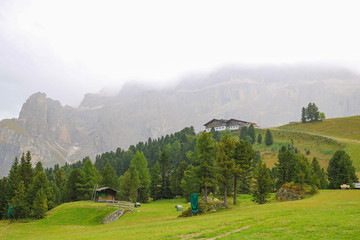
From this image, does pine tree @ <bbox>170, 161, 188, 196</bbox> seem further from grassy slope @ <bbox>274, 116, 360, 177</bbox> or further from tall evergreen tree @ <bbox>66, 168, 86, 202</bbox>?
grassy slope @ <bbox>274, 116, 360, 177</bbox>

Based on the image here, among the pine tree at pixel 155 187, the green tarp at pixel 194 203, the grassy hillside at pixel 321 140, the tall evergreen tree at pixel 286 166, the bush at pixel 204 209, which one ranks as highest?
the grassy hillside at pixel 321 140

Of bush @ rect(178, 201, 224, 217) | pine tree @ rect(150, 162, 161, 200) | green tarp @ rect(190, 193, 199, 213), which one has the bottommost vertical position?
pine tree @ rect(150, 162, 161, 200)

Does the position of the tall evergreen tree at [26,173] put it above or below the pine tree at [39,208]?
above

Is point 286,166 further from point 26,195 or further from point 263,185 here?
point 26,195

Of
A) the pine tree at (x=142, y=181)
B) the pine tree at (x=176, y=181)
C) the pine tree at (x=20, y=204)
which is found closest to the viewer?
the pine tree at (x=20, y=204)

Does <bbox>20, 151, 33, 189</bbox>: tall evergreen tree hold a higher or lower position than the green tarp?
higher

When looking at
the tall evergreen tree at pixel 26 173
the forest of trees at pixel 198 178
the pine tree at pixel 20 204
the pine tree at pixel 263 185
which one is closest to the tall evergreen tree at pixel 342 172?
the forest of trees at pixel 198 178

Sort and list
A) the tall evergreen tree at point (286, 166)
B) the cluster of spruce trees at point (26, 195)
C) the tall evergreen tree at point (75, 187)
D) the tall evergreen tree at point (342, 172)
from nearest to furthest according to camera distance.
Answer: the cluster of spruce trees at point (26, 195), the tall evergreen tree at point (286, 166), the tall evergreen tree at point (342, 172), the tall evergreen tree at point (75, 187)

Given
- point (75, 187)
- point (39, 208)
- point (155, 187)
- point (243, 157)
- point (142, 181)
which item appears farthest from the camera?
point (155, 187)

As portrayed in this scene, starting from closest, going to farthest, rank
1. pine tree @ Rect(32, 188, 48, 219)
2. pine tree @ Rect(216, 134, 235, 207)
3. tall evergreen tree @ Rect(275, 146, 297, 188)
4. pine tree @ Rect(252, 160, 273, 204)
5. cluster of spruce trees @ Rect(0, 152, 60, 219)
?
pine tree @ Rect(216, 134, 235, 207)
pine tree @ Rect(252, 160, 273, 204)
pine tree @ Rect(32, 188, 48, 219)
cluster of spruce trees @ Rect(0, 152, 60, 219)
tall evergreen tree @ Rect(275, 146, 297, 188)

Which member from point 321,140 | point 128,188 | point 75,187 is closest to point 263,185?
point 128,188

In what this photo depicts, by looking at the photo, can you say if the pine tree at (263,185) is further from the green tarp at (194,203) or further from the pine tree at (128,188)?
the pine tree at (128,188)

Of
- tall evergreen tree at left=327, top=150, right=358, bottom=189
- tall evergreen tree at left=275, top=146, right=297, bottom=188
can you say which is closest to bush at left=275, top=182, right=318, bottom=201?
tall evergreen tree at left=275, top=146, right=297, bottom=188

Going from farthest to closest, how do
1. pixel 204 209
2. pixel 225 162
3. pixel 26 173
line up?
pixel 26 173 → pixel 225 162 → pixel 204 209
